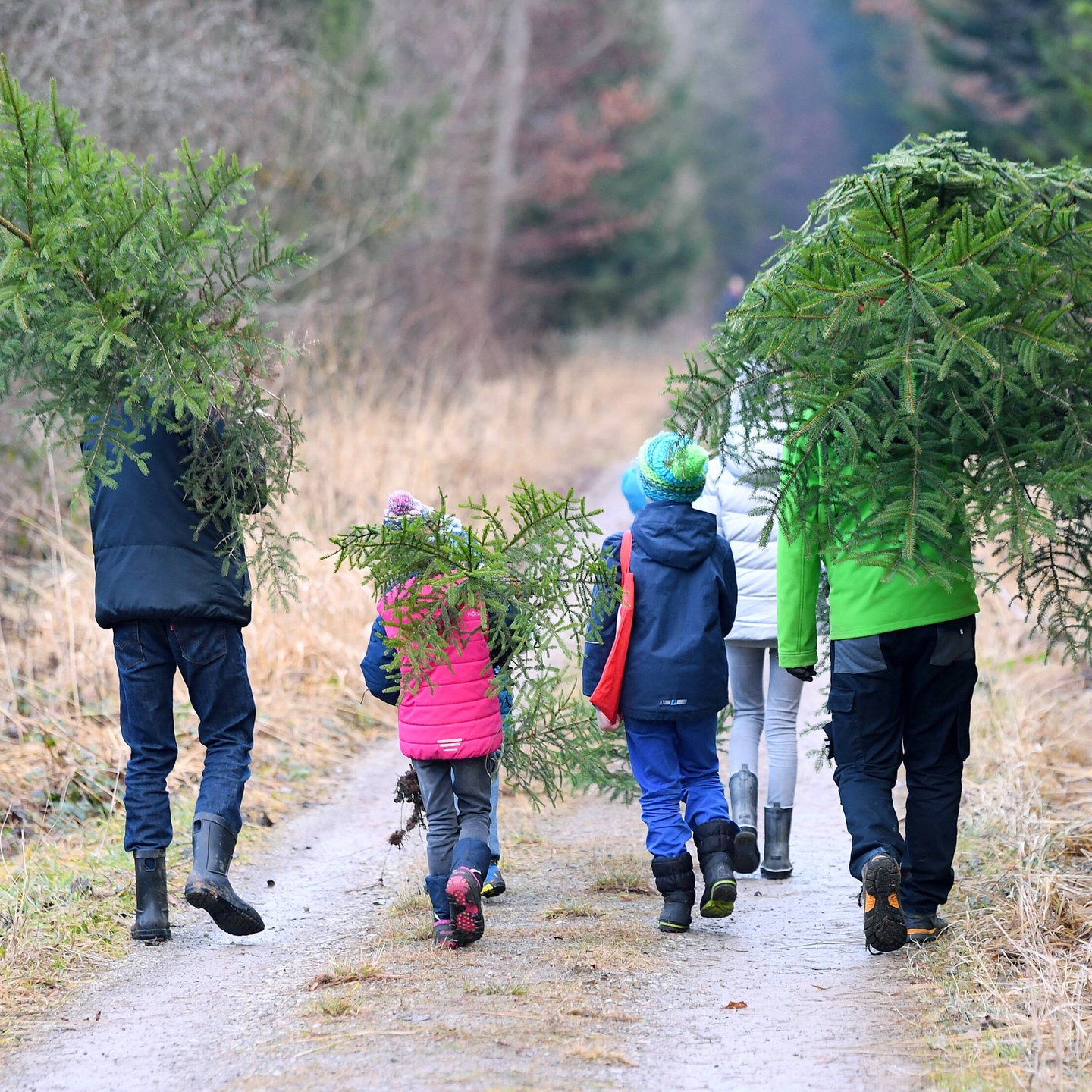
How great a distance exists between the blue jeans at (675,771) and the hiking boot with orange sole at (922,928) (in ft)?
2.35

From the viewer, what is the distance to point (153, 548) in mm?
4645

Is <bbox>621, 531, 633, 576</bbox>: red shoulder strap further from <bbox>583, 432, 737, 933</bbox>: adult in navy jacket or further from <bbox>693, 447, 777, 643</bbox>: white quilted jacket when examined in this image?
<bbox>693, 447, 777, 643</bbox>: white quilted jacket

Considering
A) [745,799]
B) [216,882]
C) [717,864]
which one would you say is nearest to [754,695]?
[745,799]

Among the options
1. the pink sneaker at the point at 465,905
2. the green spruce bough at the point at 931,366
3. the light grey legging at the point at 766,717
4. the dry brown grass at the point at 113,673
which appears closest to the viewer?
the green spruce bough at the point at 931,366

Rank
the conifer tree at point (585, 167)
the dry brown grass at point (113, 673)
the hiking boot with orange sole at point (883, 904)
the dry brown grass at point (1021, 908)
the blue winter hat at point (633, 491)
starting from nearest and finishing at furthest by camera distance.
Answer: the dry brown grass at point (1021, 908)
the hiking boot with orange sole at point (883, 904)
the dry brown grass at point (113, 673)
the blue winter hat at point (633, 491)
the conifer tree at point (585, 167)

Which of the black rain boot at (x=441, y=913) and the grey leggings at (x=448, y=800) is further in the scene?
the grey leggings at (x=448, y=800)

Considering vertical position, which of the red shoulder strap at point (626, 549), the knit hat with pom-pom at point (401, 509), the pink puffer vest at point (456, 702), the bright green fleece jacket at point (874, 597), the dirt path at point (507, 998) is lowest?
the dirt path at point (507, 998)

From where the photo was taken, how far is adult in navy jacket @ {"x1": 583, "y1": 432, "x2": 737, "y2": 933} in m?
4.67

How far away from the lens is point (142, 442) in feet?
15.4

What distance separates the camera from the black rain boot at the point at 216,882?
440cm

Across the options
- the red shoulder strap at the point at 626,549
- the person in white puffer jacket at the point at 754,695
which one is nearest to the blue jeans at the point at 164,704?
the red shoulder strap at the point at 626,549

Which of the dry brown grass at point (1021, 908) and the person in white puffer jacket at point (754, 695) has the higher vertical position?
the person in white puffer jacket at point (754, 695)

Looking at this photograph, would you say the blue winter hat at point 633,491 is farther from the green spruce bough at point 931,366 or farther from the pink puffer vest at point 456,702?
the pink puffer vest at point 456,702

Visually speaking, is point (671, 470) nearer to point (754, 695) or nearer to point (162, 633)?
point (754, 695)
